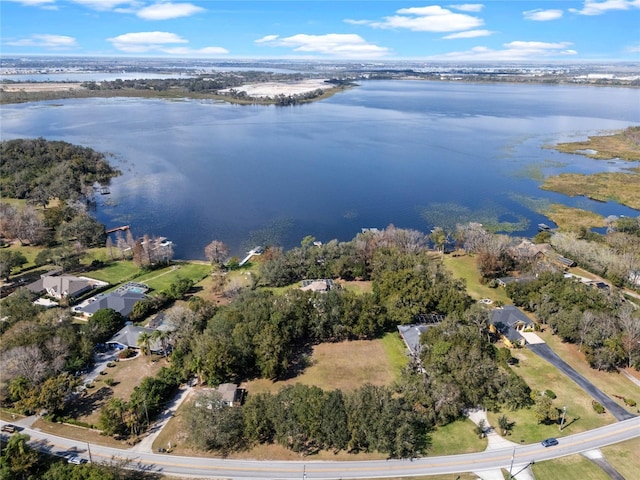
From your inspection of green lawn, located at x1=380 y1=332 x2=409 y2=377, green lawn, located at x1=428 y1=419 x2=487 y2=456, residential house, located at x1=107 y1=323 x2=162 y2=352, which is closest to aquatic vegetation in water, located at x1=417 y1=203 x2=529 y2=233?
green lawn, located at x1=380 y1=332 x2=409 y2=377

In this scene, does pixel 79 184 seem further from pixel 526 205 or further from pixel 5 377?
pixel 526 205

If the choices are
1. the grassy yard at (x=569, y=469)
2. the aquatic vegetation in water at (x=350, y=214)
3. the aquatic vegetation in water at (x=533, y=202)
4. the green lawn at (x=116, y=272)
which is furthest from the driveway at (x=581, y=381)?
the green lawn at (x=116, y=272)

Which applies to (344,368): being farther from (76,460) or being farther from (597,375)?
(597,375)

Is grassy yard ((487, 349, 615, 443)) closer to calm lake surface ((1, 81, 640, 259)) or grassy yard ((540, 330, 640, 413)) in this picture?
grassy yard ((540, 330, 640, 413))

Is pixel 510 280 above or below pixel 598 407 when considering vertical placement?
above

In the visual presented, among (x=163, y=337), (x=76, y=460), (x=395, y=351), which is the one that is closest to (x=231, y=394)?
(x=163, y=337)

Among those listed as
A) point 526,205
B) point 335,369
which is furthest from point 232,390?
point 526,205

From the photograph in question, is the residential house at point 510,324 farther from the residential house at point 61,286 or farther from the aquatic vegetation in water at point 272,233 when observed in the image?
the residential house at point 61,286
